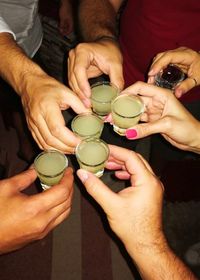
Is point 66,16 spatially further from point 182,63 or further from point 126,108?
point 126,108

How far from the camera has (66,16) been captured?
4.01 m

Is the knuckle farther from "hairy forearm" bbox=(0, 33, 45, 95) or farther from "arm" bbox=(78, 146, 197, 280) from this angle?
"hairy forearm" bbox=(0, 33, 45, 95)

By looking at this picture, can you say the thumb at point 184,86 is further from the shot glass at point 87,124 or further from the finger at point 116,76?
Result: the shot glass at point 87,124

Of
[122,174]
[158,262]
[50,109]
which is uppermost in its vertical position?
[50,109]

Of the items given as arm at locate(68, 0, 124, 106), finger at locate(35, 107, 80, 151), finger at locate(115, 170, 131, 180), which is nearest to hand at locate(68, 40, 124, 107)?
arm at locate(68, 0, 124, 106)

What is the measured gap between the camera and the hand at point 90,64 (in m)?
2.15

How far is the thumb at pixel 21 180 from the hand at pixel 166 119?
0.65m

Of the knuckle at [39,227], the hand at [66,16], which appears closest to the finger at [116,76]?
the knuckle at [39,227]

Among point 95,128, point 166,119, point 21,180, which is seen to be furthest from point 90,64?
point 21,180

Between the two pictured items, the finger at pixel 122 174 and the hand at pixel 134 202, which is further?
the finger at pixel 122 174

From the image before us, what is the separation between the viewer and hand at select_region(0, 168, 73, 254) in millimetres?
1753

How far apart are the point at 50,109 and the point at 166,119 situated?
732 millimetres

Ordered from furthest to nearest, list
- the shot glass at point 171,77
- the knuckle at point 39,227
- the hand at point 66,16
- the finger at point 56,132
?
the hand at point 66,16 < the shot glass at point 171,77 < the finger at point 56,132 < the knuckle at point 39,227

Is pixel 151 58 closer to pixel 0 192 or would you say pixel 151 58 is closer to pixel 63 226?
pixel 0 192
